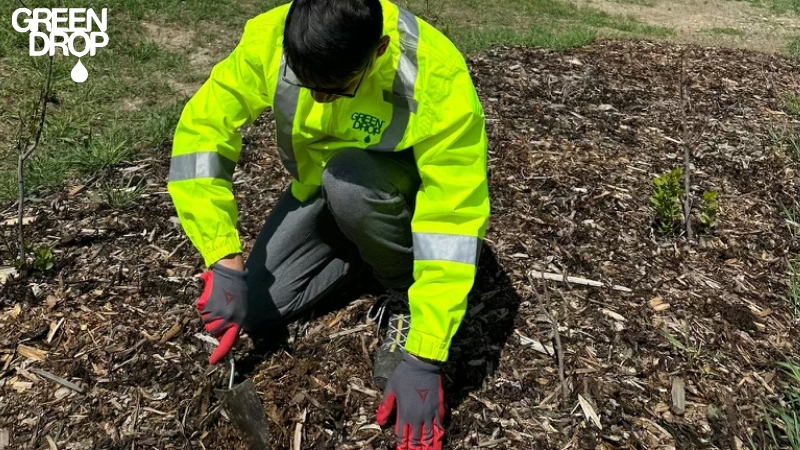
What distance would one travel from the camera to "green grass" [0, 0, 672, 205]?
338cm

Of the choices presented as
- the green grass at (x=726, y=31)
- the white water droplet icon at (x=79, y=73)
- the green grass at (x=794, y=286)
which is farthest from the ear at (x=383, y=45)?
the green grass at (x=726, y=31)

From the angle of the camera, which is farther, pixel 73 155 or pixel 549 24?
pixel 549 24

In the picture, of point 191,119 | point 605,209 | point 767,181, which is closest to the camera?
point 191,119

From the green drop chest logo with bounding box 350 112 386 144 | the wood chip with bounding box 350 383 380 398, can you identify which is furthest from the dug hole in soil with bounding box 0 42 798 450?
the green drop chest logo with bounding box 350 112 386 144

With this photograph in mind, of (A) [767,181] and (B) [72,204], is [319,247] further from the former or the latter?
(A) [767,181]

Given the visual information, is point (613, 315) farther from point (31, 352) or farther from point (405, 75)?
point (31, 352)

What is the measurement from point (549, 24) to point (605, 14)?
5.65 ft

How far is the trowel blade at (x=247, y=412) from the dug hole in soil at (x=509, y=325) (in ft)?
0.41

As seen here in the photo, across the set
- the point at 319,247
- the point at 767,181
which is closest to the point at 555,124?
the point at 767,181

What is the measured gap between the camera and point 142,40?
516cm

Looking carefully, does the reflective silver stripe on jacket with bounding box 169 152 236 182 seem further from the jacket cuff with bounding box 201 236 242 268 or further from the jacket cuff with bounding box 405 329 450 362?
the jacket cuff with bounding box 405 329 450 362

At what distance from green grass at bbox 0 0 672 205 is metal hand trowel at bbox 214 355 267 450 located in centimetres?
138

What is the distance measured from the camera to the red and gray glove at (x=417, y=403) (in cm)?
187

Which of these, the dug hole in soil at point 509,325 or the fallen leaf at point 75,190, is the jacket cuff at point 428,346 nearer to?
the dug hole in soil at point 509,325
